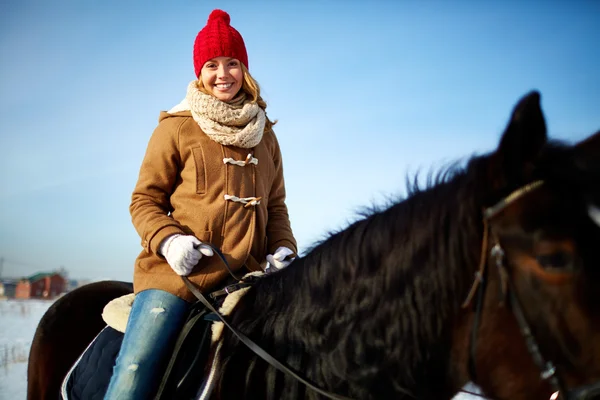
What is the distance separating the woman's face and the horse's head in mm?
1777

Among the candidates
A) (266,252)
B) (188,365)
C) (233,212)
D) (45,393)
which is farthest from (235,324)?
(45,393)

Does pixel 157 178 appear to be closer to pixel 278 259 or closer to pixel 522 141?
pixel 278 259

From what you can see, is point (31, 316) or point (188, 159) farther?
point (31, 316)

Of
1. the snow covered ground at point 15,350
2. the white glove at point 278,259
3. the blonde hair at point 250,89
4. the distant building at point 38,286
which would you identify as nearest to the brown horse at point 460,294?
the snow covered ground at point 15,350

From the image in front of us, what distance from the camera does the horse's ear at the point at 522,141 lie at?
149 cm

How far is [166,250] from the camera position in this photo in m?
2.36

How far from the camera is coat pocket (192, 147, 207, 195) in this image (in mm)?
2578

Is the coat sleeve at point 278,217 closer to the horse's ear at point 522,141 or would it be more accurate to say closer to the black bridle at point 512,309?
the black bridle at point 512,309

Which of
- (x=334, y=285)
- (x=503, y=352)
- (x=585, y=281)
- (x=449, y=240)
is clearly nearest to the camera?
(x=585, y=281)

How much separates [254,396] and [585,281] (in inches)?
55.5

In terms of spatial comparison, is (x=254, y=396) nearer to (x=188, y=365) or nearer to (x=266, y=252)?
(x=188, y=365)

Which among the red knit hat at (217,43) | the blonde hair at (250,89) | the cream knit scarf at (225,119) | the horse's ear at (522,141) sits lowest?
the horse's ear at (522,141)

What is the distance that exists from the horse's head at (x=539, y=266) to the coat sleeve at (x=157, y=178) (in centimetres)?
169

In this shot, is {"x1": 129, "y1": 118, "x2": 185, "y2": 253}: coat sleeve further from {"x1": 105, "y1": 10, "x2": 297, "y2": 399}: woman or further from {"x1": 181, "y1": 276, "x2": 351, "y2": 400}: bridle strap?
{"x1": 181, "y1": 276, "x2": 351, "y2": 400}: bridle strap
